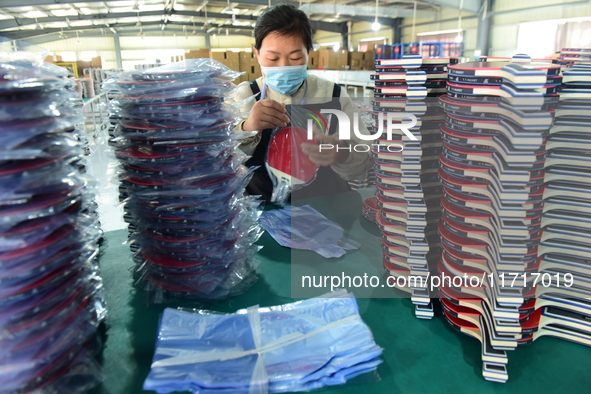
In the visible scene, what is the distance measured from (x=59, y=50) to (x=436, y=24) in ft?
63.3

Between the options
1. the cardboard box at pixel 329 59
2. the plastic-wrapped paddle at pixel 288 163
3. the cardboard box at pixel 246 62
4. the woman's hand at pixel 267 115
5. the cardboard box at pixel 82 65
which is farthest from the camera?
the cardboard box at pixel 82 65

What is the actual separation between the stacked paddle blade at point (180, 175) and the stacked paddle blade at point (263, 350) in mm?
156

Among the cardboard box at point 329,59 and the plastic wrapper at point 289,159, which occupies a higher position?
the cardboard box at point 329,59

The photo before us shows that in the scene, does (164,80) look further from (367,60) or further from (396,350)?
(367,60)

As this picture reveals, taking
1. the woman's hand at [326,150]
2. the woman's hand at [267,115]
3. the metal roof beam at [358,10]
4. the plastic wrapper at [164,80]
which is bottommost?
the woman's hand at [326,150]

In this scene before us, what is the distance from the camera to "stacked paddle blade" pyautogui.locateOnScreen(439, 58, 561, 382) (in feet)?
2.21

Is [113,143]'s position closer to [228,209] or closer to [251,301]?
[228,209]

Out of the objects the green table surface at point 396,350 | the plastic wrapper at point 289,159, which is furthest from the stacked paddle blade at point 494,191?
the plastic wrapper at point 289,159

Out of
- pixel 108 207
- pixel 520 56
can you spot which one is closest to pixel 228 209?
pixel 520 56

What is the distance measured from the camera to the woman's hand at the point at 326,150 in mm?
1217

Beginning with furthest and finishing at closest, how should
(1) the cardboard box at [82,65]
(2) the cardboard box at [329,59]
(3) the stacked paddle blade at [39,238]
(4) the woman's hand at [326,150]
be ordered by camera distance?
(1) the cardboard box at [82,65], (2) the cardboard box at [329,59], (4) the woman's hand at [326,150], (3) the stacked paddle blade at [39,238]

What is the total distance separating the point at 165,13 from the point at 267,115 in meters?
17.8

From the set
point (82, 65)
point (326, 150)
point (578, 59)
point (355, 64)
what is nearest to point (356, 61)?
point (355, 64)

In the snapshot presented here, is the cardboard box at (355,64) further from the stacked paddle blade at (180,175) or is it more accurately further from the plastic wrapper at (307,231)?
the stacked paddle blade at (180,175)
